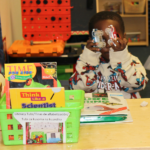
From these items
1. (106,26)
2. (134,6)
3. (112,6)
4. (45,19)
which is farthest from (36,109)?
(134,6)

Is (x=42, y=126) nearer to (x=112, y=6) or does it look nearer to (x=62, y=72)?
(x=62, y=72)

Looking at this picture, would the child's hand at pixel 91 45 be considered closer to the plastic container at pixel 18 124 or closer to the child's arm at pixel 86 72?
the child's arm at pixel 86 72

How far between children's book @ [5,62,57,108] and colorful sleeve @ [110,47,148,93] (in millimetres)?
481

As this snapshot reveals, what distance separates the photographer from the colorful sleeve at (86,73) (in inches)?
43.9

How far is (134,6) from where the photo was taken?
3840mm

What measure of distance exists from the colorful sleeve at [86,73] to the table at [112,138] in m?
0.43

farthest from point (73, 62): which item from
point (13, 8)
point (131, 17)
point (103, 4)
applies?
point (131, 17)

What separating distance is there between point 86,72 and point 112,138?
58cm

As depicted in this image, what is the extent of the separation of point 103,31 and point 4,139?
0.68m

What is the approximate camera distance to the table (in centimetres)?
57

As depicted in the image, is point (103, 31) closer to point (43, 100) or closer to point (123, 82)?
point (123, 82)

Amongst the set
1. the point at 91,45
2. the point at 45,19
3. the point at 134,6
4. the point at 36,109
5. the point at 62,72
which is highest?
the point at 134,6

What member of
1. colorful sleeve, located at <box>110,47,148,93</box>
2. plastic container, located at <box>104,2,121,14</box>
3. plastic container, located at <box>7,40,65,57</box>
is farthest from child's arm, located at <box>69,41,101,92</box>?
plastic container, located at <box>104,2,121,14</box>

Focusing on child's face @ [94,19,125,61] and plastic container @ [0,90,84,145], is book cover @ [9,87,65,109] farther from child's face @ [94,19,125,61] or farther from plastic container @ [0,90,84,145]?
child's face @ [94,19,125,61]
